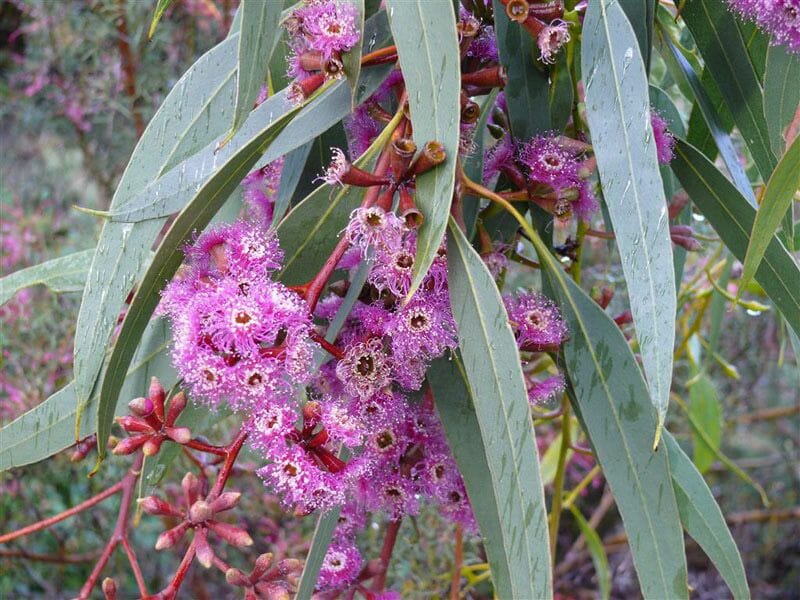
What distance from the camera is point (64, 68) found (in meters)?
1.74

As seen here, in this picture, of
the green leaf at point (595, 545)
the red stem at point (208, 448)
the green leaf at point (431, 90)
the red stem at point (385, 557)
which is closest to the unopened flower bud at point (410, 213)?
the green leaf at point (431, 90)

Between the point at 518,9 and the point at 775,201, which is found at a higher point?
the point at 518,9

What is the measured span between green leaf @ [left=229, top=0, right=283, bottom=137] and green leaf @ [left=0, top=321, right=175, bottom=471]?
26 centimetres

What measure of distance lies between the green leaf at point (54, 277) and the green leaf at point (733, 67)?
1.99 feet

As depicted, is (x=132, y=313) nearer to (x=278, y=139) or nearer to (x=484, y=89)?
(x=278, y=139)

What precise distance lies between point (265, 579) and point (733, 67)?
1.81 feet

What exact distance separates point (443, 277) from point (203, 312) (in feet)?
0.54

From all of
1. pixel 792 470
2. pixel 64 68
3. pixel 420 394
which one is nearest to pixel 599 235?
pixel 420 394

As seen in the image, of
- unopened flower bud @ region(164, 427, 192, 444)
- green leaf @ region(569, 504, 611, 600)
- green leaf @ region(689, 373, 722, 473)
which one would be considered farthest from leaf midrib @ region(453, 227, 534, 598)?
green leaf @ region(689, 373, 722, 473)

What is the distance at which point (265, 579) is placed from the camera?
2.16 ft

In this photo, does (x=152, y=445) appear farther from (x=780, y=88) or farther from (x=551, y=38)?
(x=780, y=88)

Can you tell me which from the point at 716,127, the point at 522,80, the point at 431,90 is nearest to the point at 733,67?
the point at 716,127

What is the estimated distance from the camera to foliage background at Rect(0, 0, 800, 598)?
4.79 feet

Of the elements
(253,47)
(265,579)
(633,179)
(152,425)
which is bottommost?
(265,579)
